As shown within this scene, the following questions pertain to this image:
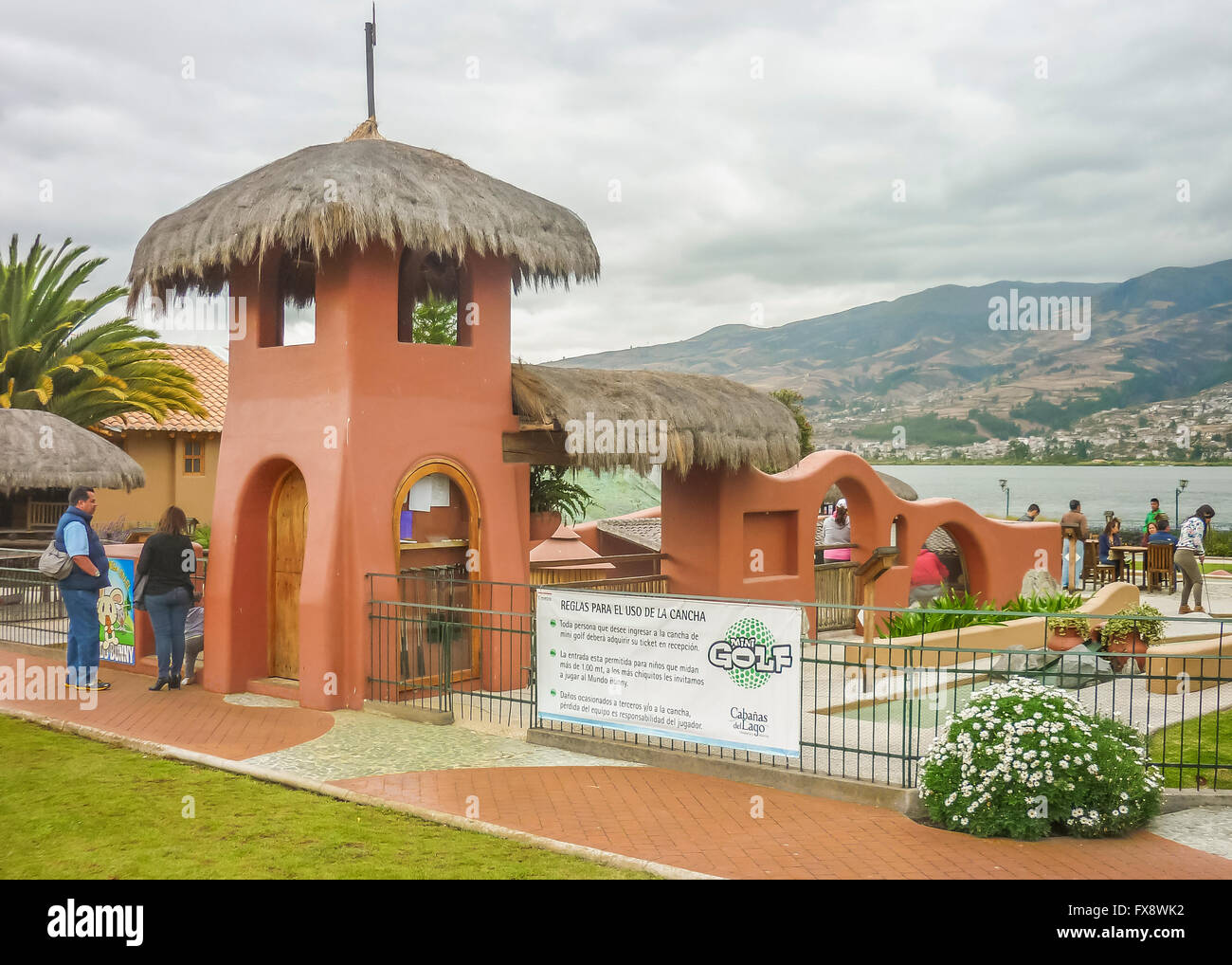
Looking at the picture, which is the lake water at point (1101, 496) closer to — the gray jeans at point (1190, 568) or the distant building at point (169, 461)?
the distant building at point (169, 461)

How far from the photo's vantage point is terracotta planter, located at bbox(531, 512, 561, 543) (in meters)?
14.0

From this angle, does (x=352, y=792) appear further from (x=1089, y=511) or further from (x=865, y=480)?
(x=1089, y=511)

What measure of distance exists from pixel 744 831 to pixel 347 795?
2.94m

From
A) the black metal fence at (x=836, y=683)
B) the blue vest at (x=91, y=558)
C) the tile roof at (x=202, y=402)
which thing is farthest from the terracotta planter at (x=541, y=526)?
the tile roof at (x=202, y=402)

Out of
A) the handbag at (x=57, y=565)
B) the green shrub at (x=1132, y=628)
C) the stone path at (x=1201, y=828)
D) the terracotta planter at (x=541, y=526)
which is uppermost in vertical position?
the terracotta planter at (x=541, y=526)

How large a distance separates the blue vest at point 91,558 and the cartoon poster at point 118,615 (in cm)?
141

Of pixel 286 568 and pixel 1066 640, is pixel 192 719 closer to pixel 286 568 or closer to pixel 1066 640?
pixel 286 568

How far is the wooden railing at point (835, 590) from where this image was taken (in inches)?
701

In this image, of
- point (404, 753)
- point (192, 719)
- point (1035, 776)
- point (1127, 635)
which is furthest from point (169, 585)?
point (1127, 635)

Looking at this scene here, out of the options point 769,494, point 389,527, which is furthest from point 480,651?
point 769,494

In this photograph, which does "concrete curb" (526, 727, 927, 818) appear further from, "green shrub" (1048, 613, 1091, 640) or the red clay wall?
"green shrub" (1048, 613, 1091, 640)

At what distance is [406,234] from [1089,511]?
352 feet

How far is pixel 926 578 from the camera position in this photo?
19547mm

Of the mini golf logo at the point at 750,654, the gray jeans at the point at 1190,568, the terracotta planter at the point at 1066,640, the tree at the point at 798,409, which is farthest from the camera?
the tree at the point at 798,409
